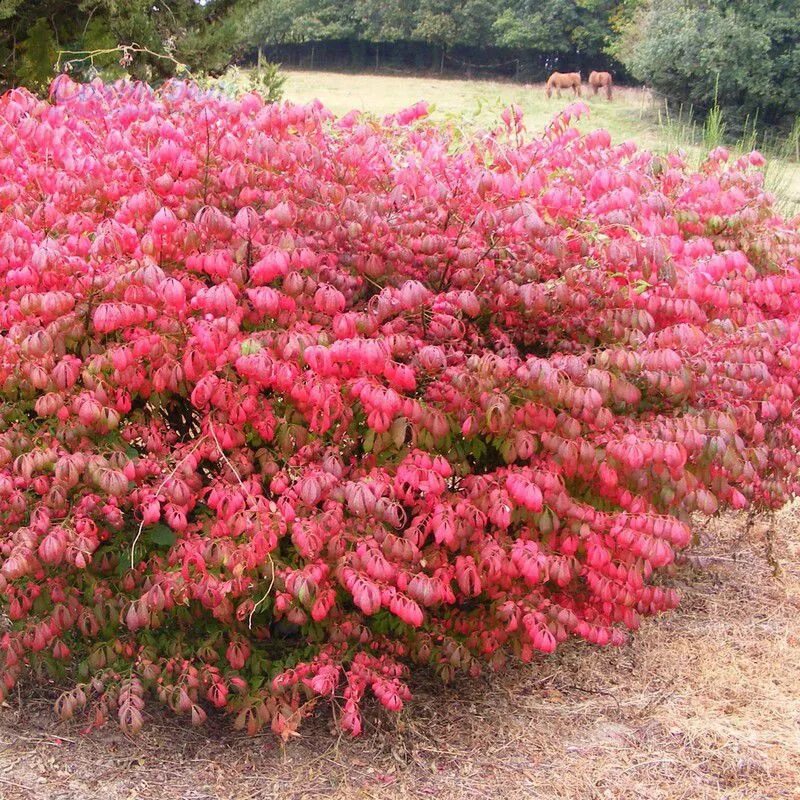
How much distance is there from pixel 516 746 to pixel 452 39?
31.8m

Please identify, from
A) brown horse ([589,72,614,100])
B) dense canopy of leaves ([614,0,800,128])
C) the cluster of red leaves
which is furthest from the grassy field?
the cluster of red leaves

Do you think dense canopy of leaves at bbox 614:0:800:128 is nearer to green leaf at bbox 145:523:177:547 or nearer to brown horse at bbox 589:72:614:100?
brown horse at bbox 589:72:614:100

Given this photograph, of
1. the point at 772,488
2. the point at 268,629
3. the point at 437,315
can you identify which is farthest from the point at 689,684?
the point at 437,315

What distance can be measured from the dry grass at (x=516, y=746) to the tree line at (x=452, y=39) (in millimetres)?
2331

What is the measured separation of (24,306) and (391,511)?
1.17 meters

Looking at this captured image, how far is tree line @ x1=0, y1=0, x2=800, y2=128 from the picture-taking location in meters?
6.77

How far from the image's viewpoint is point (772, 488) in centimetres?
376

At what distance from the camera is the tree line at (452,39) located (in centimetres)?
677

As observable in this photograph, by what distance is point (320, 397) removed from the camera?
2531 mm

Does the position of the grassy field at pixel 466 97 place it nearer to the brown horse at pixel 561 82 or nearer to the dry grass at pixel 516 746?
the brown horse at pixel 561 82

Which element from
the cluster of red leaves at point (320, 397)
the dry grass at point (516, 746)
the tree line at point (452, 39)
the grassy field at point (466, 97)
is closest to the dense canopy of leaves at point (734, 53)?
the tree line at point (452, 39)

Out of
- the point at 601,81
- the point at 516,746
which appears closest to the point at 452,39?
the point at 601,81

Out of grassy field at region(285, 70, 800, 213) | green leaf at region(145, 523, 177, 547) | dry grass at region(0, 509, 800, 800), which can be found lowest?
dry grass at region(0, 509, 800, 800)

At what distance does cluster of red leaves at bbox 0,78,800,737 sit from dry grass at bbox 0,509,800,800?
0.25 m
